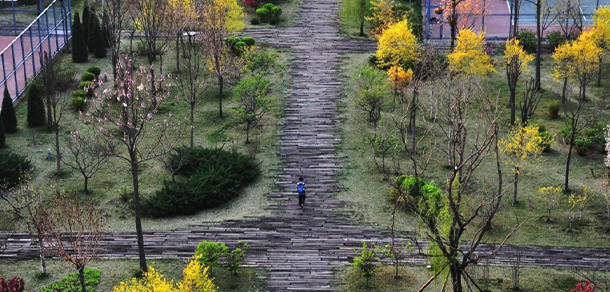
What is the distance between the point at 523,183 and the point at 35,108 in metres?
28.9

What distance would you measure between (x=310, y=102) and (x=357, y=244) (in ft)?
62.5

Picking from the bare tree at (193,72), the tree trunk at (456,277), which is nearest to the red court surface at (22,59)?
the bare tree at (193,72)

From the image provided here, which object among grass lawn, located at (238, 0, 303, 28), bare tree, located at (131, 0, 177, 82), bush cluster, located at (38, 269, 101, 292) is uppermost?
bare tree, located at (131, 0, 177, 82)

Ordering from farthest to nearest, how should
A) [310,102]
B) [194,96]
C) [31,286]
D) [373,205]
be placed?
1. [310,102]
2. [194,96]
3. [373,205]
4. [31,286]

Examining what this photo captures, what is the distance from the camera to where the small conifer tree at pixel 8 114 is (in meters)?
72.8

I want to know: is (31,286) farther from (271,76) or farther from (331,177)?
(271,76)

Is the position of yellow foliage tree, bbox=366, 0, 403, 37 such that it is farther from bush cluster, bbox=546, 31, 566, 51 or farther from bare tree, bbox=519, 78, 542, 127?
bare tree, bbox=519, 78, 542, 127

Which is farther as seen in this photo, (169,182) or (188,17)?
(188,17)

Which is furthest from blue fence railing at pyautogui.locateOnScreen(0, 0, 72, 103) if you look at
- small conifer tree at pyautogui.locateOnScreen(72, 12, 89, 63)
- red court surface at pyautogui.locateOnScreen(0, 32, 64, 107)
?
small conifer tree at pyautogui.locateOnScreen(72, 12, 89, 63)

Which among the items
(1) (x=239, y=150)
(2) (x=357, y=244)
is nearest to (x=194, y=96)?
(1) (x=239, y=150)

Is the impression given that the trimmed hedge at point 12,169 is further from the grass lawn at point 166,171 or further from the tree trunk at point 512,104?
the tree trunk at point 512,104

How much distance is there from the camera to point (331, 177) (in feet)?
226

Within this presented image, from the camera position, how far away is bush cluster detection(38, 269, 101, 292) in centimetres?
5650

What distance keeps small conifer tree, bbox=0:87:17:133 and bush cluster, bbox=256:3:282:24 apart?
23615 mm
